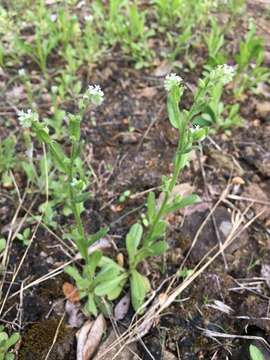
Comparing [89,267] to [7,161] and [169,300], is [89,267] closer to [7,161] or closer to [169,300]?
[169,300]

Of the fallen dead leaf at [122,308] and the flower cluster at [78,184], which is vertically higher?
the flower cluster at [78,184]

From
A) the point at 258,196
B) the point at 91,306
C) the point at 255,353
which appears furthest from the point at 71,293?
the point at 258,196

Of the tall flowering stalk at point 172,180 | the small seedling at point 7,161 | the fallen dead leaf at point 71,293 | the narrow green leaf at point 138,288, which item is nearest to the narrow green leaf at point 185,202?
the tall flowering stalk at point 172,180

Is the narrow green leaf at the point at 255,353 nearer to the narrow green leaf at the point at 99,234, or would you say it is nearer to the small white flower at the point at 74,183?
the narrow green leaf at the point at 99,234

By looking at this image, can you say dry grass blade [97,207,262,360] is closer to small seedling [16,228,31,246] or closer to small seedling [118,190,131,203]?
small seedling [118,190,131,203]

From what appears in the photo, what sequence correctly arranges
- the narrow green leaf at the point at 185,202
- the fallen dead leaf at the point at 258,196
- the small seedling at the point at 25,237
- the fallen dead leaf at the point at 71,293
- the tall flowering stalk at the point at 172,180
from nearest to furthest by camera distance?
the tall flowering stalk at the point at 172,180, the narrow green leaf at the point at 185,202, the fallen dead leaf at the point at 71,293, the small seedling at the point at 25,237, the fallen dead leaf at the point at 258,196

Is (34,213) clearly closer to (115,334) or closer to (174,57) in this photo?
(115,334)
